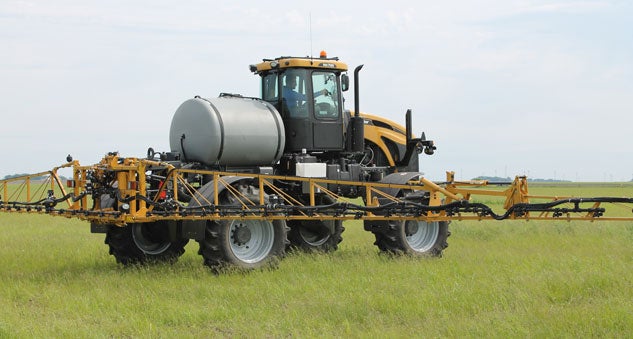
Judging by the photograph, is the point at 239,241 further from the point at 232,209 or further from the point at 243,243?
the point at 232,209

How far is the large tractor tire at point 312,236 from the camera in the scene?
50.4 feet

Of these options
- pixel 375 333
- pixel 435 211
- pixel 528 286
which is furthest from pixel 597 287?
pixel 375 333

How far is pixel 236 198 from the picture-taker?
1252 centimetres

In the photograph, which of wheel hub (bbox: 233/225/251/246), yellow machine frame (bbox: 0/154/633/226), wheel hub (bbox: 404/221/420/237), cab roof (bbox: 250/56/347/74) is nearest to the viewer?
yellow machine frame (bbox: 0/154/633/226)

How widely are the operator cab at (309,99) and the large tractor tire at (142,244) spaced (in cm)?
264

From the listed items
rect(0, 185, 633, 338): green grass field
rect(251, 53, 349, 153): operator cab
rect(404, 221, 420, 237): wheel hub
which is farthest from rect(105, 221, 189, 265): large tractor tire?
rect(404, 221, 420, 237): wheel hub

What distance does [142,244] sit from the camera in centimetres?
1397

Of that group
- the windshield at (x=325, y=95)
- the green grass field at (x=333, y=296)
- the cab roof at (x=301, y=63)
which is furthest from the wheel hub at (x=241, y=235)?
the cab roof at (x=301, y=63)

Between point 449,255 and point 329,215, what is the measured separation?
12.3 feet

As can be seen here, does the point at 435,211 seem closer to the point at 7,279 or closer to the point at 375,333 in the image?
the point at 375,333

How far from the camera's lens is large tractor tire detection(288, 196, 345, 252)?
50.4 feet

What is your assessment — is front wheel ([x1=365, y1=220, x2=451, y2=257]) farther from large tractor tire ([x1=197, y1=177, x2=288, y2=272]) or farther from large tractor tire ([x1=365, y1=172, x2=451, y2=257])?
large tractor tire ([x1=197, y1=177, x2=288, y2=272])

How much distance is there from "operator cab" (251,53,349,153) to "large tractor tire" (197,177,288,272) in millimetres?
1980

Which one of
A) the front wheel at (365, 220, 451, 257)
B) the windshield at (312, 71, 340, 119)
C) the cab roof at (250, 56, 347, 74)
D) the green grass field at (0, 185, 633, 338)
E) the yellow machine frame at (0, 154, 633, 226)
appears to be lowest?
the green grass field at (0, 185, 633, 338)
